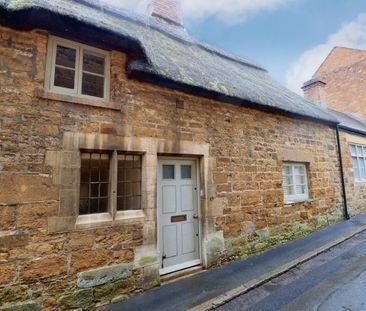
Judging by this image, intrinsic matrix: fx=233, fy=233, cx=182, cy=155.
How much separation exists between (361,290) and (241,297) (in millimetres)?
1920

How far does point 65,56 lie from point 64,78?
1.20 feet

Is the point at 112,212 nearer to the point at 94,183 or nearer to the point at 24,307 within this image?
the point at 94,183

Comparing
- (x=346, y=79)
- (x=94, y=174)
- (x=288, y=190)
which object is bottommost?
(x=288, y=190)

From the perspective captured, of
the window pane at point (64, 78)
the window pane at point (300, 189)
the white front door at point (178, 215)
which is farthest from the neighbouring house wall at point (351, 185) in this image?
the window pane at point (64, 78)

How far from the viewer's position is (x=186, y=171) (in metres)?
4.91

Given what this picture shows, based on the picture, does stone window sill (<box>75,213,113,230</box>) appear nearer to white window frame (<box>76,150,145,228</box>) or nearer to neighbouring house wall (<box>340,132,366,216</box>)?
white window frame (<box>76,150,145,228</box>)

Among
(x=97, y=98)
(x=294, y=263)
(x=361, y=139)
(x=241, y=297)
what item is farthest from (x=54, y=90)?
(x=361, y=139)

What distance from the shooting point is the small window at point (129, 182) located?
3.99m

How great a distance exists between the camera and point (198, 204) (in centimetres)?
485

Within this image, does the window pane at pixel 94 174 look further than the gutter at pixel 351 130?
No

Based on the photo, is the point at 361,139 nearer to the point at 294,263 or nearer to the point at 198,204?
the point at 294,263

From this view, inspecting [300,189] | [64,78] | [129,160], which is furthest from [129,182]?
[300,189]

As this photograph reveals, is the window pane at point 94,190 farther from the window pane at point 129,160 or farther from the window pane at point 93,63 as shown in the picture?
the window pane at point 93,63

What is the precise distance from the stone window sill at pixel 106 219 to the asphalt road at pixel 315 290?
1854 millimetres
